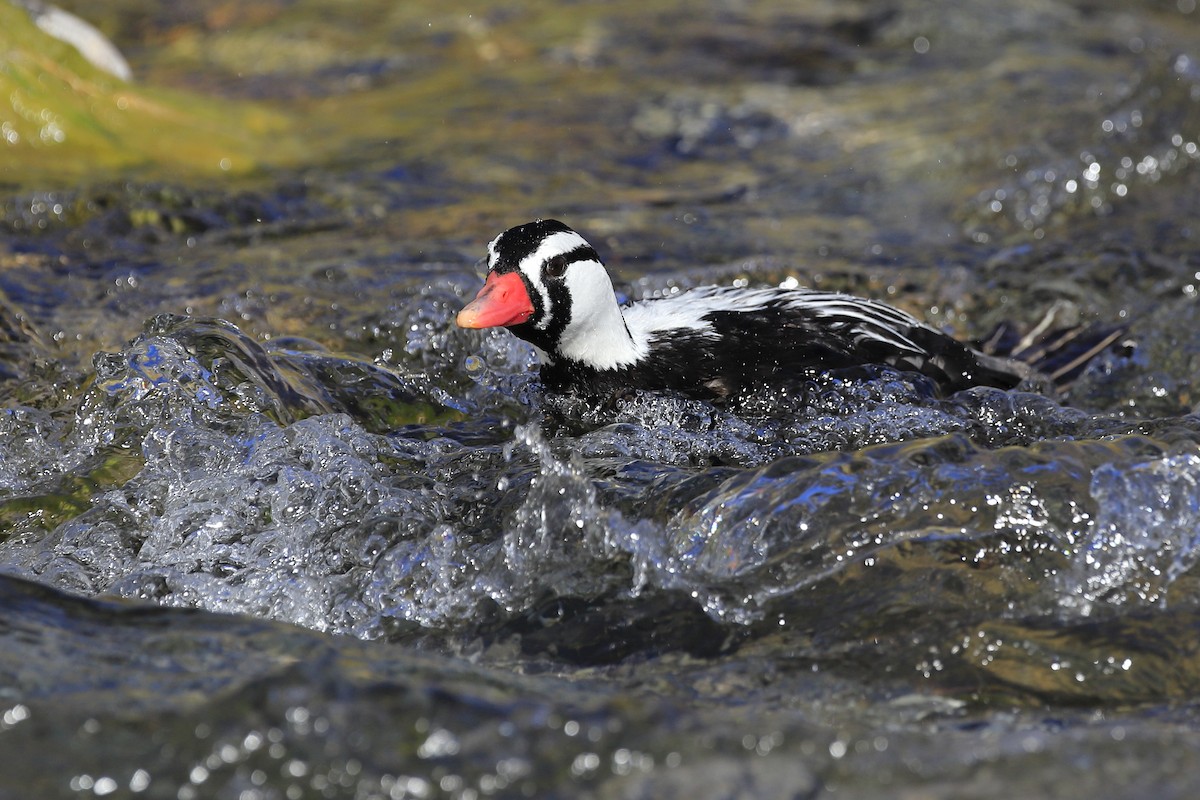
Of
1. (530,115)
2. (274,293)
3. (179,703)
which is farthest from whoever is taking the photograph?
(530,115)

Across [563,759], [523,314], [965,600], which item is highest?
[523,314]

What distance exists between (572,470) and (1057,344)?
273 cm

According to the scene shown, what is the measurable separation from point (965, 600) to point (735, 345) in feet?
4.76

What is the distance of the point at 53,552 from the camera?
346 cm

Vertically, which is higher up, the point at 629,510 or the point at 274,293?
the point at 274,293

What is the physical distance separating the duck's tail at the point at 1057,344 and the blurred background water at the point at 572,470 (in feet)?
0.40

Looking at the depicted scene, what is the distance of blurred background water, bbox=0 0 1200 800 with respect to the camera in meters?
2.35

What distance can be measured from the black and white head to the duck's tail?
72.1 inches

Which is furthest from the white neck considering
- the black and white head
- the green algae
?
the green algae

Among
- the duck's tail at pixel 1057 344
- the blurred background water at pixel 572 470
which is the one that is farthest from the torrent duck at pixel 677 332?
the duck's tail at pixel 1057 344

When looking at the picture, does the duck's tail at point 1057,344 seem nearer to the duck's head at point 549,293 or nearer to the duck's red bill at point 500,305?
the duck's head at point 549,293

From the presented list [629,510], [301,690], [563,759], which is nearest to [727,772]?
[563,759]

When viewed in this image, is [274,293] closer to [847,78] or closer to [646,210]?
[646,210]

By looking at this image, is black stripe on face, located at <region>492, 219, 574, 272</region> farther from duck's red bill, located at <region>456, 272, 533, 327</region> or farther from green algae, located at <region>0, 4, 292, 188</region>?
green algae, located at <region>0, 4, 292, 188</region>
